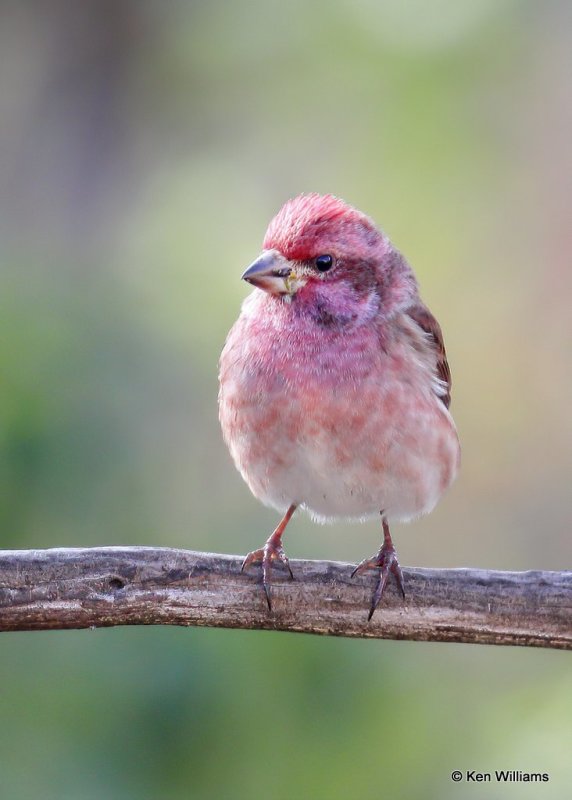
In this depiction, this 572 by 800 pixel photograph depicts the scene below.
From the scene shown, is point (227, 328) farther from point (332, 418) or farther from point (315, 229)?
point (332, 418)

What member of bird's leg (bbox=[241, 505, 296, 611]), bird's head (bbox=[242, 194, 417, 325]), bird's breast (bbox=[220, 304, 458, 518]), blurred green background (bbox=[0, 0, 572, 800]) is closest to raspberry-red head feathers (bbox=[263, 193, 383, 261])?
bird's head (bbox=[242, 194, 417, 325])

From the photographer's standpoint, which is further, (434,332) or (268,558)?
(434,332)

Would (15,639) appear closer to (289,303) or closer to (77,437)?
(77,437)

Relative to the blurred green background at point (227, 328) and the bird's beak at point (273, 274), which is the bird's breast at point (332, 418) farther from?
the blurred green background at point (227, 328)

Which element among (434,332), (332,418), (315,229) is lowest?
(332,418)

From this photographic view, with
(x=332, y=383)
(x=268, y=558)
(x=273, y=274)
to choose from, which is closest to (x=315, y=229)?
(x=273, y=274)

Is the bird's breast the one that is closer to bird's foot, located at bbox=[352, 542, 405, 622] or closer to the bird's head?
the bird's head
